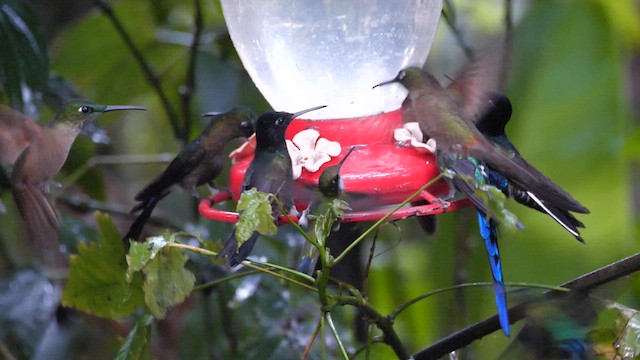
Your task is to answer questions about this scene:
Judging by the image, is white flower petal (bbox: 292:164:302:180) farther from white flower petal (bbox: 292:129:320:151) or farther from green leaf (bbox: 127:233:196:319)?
green leaf (bbox: 127:233:196:319)

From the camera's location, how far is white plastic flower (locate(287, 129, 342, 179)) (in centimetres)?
184

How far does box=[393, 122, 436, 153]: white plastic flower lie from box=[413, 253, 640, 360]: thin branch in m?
0.38

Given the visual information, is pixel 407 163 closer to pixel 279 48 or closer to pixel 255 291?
pixel 279 48

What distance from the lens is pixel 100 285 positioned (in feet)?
6.31

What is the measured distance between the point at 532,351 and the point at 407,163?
0.45 m

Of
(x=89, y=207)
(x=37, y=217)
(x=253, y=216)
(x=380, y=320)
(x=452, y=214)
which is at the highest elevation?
(x=253, y=216)

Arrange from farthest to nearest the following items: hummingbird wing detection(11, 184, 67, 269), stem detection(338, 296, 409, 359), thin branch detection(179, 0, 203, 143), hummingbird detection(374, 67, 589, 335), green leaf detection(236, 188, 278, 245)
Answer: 1. thin branch detection(179, 0, 203, 143)
2. hummingbird wing detection(11, 184, 67, 269)
3. hummingbird detection(374, 67, 589, 335)
4. stem detection(338, 296, 409, 359)
5. green leaf detection(236, 188, 278, 245)

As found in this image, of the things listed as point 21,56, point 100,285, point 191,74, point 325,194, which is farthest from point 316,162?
point 21,56

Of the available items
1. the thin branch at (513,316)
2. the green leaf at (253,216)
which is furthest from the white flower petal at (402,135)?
the green leaf at (253,216)

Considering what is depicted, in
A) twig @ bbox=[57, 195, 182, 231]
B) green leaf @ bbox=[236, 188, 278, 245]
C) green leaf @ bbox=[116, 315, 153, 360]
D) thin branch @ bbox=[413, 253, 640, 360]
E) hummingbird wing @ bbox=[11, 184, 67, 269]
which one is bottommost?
twig @ bbox=[57, 195, 182, 231]

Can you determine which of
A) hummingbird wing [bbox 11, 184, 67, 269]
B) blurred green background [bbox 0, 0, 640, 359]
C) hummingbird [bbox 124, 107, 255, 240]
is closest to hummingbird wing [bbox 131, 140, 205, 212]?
hummingbird [bbox 124, 107, 255, 240]

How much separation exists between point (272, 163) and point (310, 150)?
0.12 m

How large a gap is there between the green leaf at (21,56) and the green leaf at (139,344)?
0.86m

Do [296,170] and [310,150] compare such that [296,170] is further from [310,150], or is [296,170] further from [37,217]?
[37,217]
